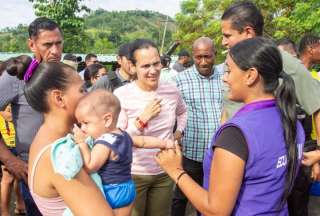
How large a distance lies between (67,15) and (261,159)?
24.0m

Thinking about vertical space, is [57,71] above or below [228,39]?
below

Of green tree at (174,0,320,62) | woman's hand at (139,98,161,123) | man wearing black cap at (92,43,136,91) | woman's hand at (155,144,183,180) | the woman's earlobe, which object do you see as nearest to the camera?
the woman's earlobe

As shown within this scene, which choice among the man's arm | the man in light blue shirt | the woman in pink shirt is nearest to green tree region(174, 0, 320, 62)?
the man in light blue shirt

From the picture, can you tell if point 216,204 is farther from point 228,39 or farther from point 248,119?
point 228,39

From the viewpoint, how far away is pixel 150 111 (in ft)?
9.23

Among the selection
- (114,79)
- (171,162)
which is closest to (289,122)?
(171,162)

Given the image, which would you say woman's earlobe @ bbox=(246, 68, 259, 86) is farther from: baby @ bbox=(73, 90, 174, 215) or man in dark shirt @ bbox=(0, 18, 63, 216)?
man in dark shirt @ bbox=(0, 18, 63, 216)

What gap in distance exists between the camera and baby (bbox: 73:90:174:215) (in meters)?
1.92

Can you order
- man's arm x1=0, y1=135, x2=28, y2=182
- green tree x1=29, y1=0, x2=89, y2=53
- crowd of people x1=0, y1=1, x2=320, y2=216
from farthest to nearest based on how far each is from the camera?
1. green tree x1=29, y1=0, x2=89, y2=53
2. man's arm x1=0, y1=135, x2=28, y2=182
3. crowd of people x1=0, y1=1, x2=320, y2=216

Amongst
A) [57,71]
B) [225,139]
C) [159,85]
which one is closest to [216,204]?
[225,139]


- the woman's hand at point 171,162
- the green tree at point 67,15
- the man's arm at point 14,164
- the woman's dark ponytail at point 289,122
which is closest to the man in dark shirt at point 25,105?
the man's arm at point 14,164

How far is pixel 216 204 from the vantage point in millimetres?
1593

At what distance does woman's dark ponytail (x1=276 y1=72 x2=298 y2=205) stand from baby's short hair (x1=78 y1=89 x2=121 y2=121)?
2.96 ft

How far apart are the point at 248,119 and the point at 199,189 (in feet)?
1.43
